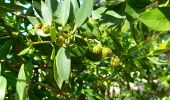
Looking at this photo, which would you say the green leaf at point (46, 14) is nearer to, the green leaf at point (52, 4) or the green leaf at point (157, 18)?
the green leaf at point (52, 4)

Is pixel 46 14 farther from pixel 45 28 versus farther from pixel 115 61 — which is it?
pixel 115 61

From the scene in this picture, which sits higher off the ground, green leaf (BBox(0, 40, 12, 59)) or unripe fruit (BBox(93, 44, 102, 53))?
unripe fruit (BBox(93, 44, 102, 53))

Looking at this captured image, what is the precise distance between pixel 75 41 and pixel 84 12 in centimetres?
18

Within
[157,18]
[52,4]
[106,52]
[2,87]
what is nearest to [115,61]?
[106,52]

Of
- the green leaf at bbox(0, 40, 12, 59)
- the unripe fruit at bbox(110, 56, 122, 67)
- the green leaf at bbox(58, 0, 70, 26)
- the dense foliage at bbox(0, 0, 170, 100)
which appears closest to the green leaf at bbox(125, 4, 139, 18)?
the dense foliage at bbox(0, 0, 170, 100)

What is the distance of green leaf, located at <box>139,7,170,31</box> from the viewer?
0.73 metres

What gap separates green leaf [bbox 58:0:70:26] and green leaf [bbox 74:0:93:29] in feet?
0.11

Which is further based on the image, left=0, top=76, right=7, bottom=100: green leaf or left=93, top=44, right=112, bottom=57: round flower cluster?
left=93, top=44, right=112, bottom=57: round flower cluster

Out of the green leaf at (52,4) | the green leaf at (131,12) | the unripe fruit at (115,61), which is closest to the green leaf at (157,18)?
the green leaf at (131,12)

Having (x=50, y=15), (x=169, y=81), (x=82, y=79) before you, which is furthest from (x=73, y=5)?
(x=169, y=81)

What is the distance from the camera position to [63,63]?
966mm

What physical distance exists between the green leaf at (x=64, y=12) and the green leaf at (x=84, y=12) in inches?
1.4

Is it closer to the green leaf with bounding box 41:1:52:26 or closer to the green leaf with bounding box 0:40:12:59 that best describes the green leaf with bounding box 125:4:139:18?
the green leaf with bounding box 41:1:52:26

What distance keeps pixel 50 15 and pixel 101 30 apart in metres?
0.30
